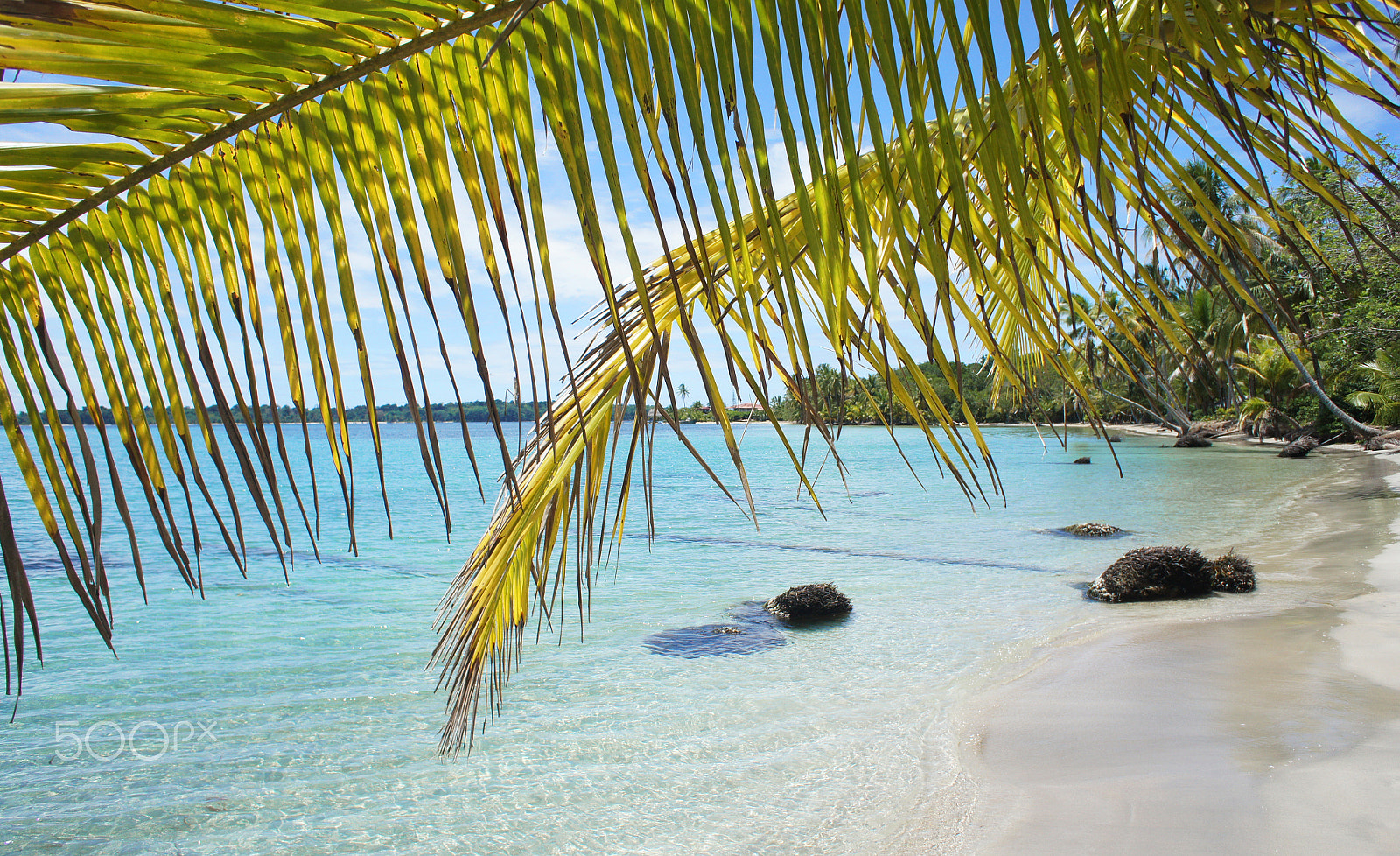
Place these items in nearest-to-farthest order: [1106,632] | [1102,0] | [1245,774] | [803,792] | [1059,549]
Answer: [1102,0] < [1245,774] < [803,792] < [1106,632] < [1059,549]

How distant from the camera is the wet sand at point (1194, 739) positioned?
14.5 feet

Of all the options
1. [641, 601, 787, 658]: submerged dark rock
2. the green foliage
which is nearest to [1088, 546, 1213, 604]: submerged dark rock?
[641, 601, 787, 658]: submerged dark rock

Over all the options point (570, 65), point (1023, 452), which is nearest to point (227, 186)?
point (570, 65)

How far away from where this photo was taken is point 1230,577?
10625 millimetres

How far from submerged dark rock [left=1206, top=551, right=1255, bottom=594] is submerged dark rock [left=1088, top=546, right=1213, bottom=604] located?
0.19m

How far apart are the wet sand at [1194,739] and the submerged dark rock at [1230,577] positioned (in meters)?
0.49

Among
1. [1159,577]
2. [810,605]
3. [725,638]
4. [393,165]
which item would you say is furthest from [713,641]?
[393,165]

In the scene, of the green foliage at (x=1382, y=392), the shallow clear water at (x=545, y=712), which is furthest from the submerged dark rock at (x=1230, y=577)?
→ the green foliage at (x=1382, y=392)

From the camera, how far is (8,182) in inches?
27.2

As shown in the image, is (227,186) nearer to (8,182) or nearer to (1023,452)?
(8,182)

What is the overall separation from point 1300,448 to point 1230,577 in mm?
28122

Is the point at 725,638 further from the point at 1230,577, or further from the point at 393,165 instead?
the point at 393,165

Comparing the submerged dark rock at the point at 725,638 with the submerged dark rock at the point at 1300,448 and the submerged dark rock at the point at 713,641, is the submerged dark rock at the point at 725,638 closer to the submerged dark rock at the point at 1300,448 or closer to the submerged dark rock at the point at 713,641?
the submerged dark rock at the point at 713,641

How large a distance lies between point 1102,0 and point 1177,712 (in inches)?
264
